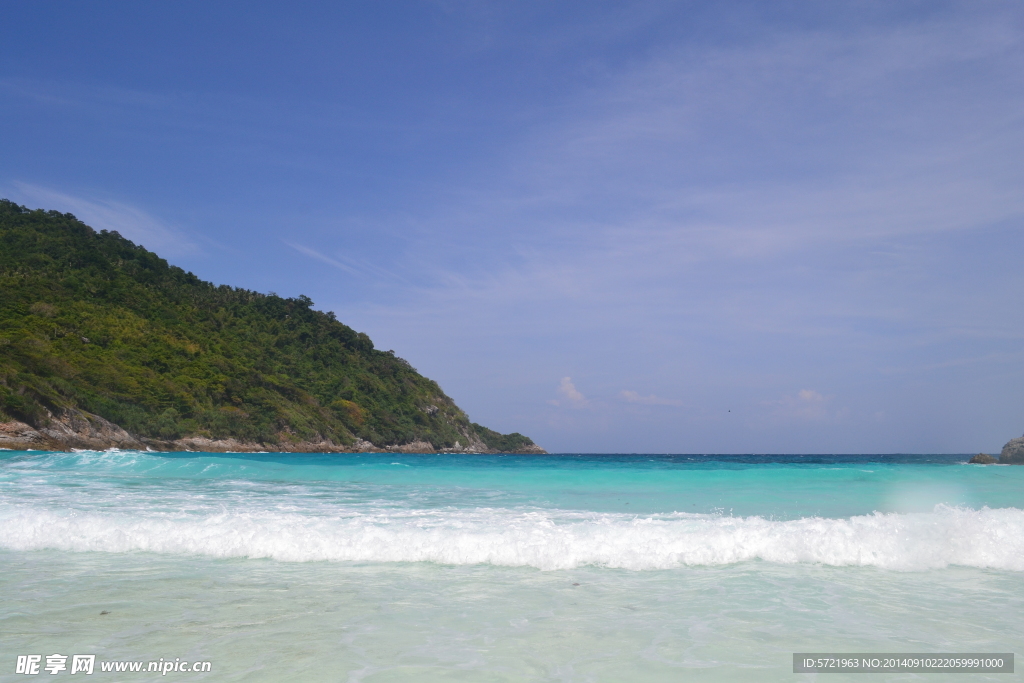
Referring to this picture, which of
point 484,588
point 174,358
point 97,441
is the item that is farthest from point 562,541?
point 174,358

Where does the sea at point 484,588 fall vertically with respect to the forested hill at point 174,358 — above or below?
below

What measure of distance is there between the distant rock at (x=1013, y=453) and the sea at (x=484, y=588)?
211ft

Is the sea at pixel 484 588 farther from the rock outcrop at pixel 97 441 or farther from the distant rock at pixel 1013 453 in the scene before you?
the distant rock at pixel 1013 453

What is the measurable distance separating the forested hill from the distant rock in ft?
248

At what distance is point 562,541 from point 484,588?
183cm

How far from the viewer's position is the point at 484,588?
679 cm

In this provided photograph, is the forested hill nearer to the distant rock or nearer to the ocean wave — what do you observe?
the ocean wave

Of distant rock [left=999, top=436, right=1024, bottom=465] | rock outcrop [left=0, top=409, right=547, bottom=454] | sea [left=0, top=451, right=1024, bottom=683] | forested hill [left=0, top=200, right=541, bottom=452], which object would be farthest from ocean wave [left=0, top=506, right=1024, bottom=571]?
distant rock [left=999, top=436, right=1024, bottom=465]

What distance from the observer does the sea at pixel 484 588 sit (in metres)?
4.66

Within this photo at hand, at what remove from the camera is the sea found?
466cm

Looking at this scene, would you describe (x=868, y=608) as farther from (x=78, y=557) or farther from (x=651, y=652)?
(x=78, y=557)

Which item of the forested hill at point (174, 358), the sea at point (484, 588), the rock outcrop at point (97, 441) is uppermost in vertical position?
the forested hill at point (174, 358)

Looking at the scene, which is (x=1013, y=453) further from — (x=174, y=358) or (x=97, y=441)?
(x=174, y=358)

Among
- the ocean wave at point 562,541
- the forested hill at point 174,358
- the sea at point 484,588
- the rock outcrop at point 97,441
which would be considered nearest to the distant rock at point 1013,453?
the sea at point 484,588
